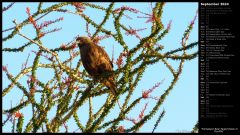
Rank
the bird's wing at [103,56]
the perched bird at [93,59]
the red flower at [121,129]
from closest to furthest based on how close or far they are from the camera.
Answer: the red flower at [121,129] < the perched bird at [93,59] < the bird's wing at [103,56]

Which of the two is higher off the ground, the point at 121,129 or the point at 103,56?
the point at 103,56

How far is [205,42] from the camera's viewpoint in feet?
13.1

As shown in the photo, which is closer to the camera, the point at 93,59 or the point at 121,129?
the point at 121,129

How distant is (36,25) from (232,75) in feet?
6.72

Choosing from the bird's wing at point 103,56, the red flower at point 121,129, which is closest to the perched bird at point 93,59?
the bird's wing at point 103,56

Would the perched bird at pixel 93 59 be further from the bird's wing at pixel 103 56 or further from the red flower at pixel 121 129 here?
the red flower at pixel 121 129

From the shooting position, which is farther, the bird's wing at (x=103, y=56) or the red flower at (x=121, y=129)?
the bird's wing at (x=103, y=56)

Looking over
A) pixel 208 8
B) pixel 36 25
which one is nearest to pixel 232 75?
pixel 208 8

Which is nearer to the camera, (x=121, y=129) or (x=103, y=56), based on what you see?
(x=121, y=129)

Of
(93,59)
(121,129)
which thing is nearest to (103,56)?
(93,59)

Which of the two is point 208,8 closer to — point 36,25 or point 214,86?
point 214,86

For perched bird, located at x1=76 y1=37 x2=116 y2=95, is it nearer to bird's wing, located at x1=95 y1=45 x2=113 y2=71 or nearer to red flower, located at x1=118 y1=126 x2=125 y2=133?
bird's wing, located at x1=95 y1=45 x2=113 y2=71

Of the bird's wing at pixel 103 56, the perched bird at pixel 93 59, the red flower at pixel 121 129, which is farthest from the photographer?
the bird's wing at pixel 103 56

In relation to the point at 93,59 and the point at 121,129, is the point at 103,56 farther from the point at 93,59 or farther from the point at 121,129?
the point at 121,129
